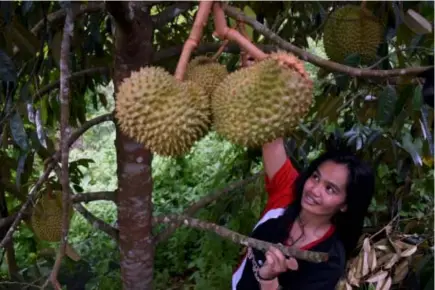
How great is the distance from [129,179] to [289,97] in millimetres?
507

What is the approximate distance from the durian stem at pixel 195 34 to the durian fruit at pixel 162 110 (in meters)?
0.02

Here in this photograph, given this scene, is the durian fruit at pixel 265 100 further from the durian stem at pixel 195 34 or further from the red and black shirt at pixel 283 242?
the red and black shirt at pixel 283 242

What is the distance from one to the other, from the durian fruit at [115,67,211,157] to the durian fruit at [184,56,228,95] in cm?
3

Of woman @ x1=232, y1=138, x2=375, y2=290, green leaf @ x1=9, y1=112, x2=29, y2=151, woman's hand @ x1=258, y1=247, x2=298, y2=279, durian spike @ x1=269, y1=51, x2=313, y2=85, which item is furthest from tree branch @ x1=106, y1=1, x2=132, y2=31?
woman @ x1=232, y1=138, x2=375, y2=290

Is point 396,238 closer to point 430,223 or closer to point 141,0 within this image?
point 430,223

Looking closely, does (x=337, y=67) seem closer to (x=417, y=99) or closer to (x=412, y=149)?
(x=417, y=99)

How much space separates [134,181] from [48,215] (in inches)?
17.7

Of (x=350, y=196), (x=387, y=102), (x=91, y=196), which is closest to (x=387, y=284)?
(x=350, y=196)

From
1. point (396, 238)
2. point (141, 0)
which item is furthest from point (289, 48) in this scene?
point (396, 238)

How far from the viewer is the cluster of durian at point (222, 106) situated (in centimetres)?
80

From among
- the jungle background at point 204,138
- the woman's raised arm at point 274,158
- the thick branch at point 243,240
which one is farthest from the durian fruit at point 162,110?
the woman's raised arm at point 274,158

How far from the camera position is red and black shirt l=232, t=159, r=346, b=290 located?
1365 millimetres

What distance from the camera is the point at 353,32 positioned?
1265mm

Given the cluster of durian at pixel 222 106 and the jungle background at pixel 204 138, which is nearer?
the cluster of durian at pixel 222 106
